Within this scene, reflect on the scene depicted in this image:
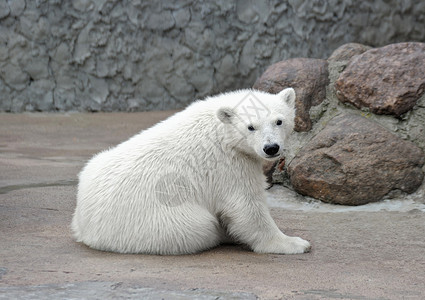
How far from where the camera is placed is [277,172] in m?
5.02

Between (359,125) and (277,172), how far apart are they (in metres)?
0.74

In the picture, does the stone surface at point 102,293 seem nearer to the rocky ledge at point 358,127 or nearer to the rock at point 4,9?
the rocky ledge at point 358,127

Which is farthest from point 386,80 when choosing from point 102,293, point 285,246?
point 102,293

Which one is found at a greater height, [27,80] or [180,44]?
[180,44]

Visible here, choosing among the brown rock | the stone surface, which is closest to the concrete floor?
the stone surface

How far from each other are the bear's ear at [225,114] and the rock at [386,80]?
63.8 inches

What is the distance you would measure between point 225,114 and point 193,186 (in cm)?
43

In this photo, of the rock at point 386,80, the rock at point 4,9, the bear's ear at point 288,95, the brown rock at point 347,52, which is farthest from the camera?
the rock at point 4,9

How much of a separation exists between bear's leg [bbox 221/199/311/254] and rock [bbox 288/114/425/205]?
119 cm

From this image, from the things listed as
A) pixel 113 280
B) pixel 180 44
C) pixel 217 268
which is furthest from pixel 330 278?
pixel 180 44

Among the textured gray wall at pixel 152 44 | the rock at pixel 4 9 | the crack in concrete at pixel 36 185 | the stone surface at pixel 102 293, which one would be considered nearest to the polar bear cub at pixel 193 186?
the stone surface at pixel 102 293

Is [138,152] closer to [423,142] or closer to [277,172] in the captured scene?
[277,172]

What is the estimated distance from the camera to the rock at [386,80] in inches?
184

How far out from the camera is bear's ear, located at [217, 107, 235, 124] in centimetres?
A: 353
